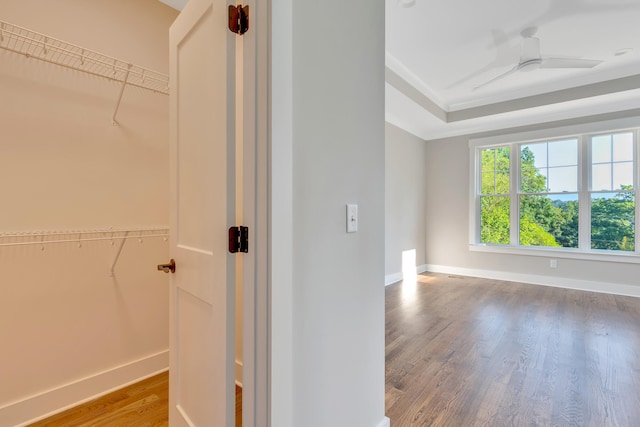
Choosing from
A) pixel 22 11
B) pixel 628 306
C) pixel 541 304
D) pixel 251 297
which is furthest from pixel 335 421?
pixel 628 306

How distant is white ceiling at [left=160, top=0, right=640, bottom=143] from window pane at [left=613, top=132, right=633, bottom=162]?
374 mm

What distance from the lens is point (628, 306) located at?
144 inches

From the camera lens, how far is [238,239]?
1.03 m

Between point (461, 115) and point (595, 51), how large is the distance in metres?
1.77

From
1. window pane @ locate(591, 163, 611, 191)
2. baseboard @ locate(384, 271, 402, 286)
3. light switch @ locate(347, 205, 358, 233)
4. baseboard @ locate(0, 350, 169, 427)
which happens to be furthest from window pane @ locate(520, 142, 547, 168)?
baseboard @ locate(0, 350, 169, 427)

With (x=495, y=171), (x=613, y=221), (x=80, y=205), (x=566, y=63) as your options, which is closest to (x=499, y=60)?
(x=566, y=63)

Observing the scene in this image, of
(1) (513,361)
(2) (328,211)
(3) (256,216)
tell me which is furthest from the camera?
(1) (513,361)

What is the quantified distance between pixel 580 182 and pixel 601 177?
0.25 m

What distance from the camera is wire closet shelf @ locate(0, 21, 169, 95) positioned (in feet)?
5.36

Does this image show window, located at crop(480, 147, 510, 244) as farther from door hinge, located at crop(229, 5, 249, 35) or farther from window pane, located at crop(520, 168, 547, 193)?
door hinge, located at crop(229, 5, 249, 35)

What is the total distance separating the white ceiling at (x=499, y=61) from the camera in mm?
2738

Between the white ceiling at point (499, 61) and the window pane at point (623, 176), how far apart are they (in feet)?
2.56

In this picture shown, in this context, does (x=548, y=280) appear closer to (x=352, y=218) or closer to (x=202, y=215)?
(x=352, y=218)

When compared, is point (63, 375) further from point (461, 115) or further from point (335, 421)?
point (461, 115)
